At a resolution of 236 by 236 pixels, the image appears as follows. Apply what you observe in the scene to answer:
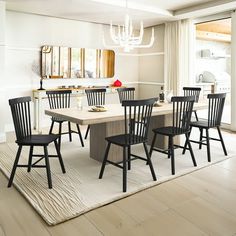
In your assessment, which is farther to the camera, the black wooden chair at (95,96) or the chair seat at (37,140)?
the black wooden chair at (95,96)

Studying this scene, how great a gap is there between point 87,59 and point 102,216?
4.76 meters

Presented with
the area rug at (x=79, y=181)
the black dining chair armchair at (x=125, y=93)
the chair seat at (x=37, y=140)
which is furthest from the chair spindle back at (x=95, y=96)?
the chair seat at (x=37, y=140)

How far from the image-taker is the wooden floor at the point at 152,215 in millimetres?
2020

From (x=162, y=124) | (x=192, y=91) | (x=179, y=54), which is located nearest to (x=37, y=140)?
(x=162, y=124)

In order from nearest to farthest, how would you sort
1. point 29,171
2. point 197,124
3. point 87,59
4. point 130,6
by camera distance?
point 29,171 → point 197,124 → point 130,6 → point 87,59

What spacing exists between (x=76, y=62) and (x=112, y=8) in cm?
160

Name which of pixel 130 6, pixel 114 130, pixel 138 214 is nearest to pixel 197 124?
pixel 114 130

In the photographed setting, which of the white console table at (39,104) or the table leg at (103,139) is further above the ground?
the white console table at (39,104)

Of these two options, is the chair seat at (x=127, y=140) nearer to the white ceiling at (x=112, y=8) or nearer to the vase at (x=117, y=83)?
the white ceiling at (x=112, y=8)

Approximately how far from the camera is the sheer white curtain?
6.12m

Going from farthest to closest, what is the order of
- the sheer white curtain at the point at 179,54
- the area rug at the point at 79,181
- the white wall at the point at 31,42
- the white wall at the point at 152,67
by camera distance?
the white wall at the point at 152,67, the sheer white curtain at the point at 179,54, the white wall at the point at 31,42, the area rug at the point at 79,181

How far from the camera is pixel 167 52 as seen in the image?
21.5 feet

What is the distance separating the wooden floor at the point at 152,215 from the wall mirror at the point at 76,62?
138 inches

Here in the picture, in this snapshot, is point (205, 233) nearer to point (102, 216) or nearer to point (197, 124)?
point (102, 216)
